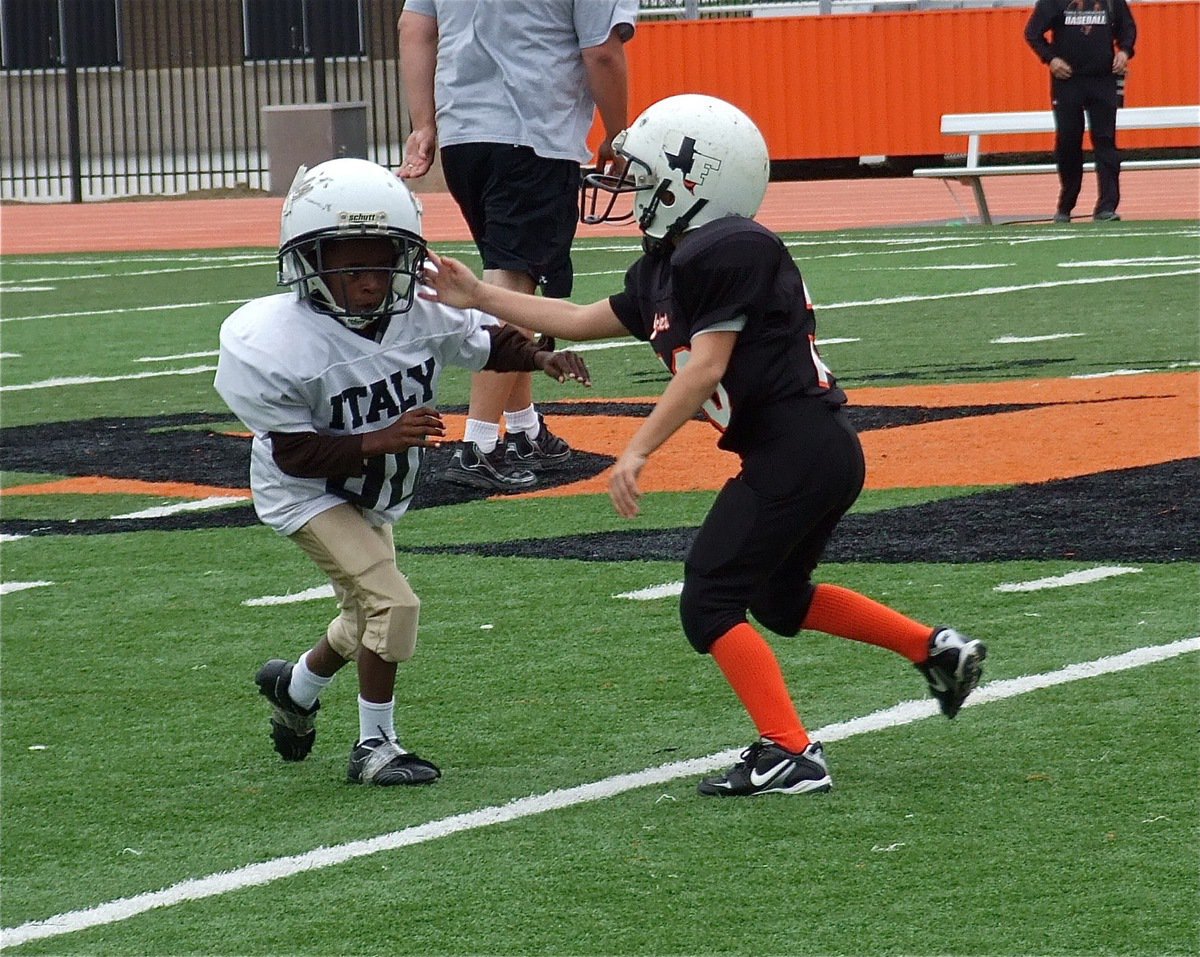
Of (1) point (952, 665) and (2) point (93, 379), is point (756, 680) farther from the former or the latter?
(2) point (93, 379)

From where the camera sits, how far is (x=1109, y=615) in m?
5.45

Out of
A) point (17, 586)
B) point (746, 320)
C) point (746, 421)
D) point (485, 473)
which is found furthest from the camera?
point (485, 473)

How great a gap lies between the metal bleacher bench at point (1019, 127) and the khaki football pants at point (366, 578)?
15.2 m

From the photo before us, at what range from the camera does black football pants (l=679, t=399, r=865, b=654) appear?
14.3 ft

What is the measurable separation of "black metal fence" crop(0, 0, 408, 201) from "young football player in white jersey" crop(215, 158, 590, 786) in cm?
2594

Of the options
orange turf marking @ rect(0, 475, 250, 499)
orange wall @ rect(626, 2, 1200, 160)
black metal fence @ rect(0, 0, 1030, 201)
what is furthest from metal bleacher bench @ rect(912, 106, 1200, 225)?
orange turf marking @ rect(0, 475, 250, 499)

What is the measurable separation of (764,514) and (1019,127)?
56.6 feet

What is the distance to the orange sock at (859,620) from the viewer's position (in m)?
4.61

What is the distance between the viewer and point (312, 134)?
26781 millimetres

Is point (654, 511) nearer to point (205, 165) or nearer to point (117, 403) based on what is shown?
point (117, 403)

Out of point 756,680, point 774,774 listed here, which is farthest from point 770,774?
point 756,680

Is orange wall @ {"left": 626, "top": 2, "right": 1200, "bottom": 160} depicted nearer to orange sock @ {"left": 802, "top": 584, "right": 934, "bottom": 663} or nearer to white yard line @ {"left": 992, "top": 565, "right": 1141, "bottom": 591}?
white yard line @ {"left": 992, "top": 565, "right": 1141, "bottom": 591}

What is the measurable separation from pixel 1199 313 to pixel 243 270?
27.7 ft

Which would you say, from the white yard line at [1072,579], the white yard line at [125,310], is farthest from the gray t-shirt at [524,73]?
the white yard line at [125,310]
